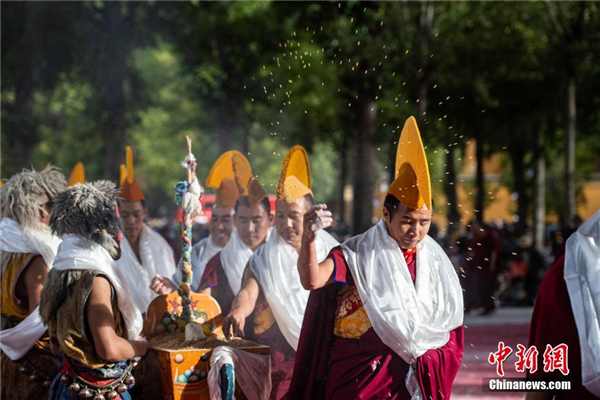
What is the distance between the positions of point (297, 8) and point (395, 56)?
2.45m

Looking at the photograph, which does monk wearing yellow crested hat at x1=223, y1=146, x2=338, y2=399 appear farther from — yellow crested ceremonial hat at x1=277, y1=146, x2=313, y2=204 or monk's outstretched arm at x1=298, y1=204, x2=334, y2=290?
monk's outstretched arm at x1=298, y1=204, x2=334, y2=290

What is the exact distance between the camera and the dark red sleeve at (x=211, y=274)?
641 centimetres

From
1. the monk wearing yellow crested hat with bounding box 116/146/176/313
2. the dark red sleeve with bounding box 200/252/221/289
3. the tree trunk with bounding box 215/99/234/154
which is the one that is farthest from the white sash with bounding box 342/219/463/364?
the tree trunk with bounding box 215/99/234/154

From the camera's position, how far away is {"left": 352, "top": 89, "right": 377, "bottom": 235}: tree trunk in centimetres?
1772

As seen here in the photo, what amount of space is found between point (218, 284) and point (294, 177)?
117cm

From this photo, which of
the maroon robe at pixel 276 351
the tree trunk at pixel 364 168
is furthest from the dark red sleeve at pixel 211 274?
the tree trunk at pixel 364 168

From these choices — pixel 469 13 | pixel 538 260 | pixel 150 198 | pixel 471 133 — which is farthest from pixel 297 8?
pixel 150 198

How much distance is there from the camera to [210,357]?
4.92 meters

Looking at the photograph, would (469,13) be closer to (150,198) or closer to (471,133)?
(471,133)

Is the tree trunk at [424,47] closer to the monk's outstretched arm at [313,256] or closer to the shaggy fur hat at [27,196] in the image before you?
the shaggy fur hat at [27,196]

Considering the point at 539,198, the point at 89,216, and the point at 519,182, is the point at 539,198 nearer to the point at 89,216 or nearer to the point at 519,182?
the point at 519,182

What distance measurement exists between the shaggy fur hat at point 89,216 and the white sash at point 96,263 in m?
0.04

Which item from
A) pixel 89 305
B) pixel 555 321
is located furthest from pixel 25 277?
pixel 555 321

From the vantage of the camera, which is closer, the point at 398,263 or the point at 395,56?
the point at 398,263
